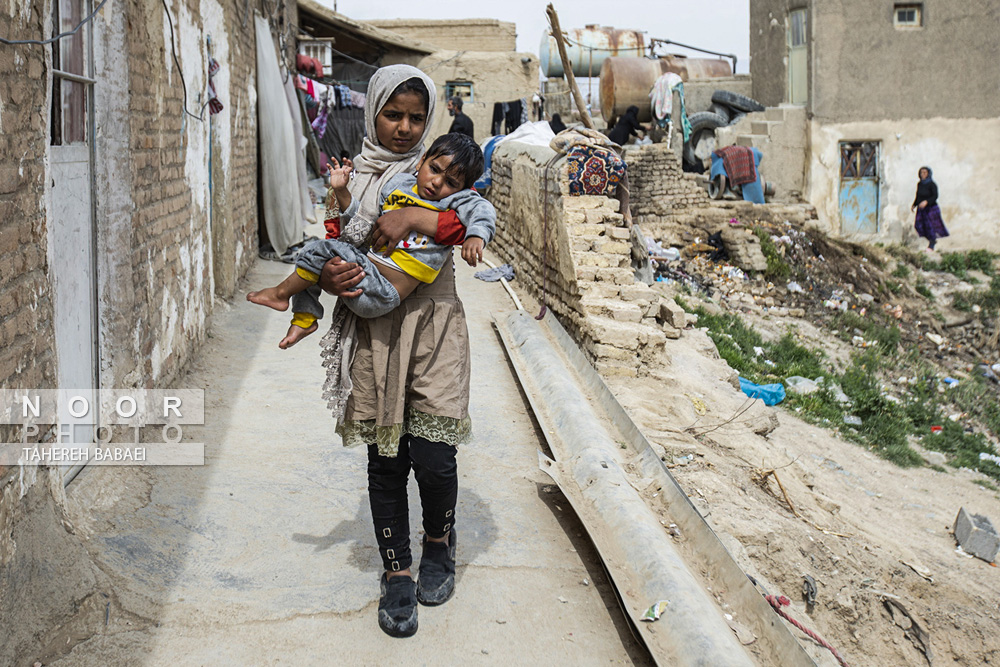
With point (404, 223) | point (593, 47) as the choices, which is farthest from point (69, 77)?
point (593, 47)

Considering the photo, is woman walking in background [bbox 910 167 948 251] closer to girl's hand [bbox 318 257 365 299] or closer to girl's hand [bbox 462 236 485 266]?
girl's hand [bbox 462 236 485 266]

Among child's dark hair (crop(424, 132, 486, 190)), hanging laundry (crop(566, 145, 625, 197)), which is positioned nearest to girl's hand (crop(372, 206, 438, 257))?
child's dark hair (crop(424, 132, 486, 190))

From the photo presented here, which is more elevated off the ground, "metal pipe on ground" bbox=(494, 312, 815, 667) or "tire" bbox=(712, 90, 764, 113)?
"tire" bbox=(712, 90, 764, 113)

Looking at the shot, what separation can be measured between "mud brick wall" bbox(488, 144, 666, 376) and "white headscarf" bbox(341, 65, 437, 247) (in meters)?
3.44

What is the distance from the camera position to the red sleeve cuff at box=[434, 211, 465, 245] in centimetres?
236

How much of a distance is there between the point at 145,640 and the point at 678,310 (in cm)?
604

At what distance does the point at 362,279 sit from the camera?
2291mm

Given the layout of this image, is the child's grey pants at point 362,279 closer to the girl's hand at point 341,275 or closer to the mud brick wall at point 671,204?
the girl's hand at point 341,275

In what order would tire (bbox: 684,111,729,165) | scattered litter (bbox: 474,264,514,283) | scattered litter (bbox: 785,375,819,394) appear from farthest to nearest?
tire (bbox: 684,111,729,165), scattered litter (bbox: 785,375,819,394), scattered litter (bbox: 474,264,514,283)

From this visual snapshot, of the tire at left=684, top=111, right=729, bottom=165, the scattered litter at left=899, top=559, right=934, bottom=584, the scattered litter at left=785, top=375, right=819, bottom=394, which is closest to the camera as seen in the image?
the scattered litter at left=899, top=559, right=934, bottom=584

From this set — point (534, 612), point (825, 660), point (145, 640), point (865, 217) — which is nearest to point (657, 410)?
point (825, 660)

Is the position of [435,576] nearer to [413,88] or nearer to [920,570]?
[413,88]

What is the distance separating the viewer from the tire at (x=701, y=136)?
17094 millimetres

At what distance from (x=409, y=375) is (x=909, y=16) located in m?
17.3
